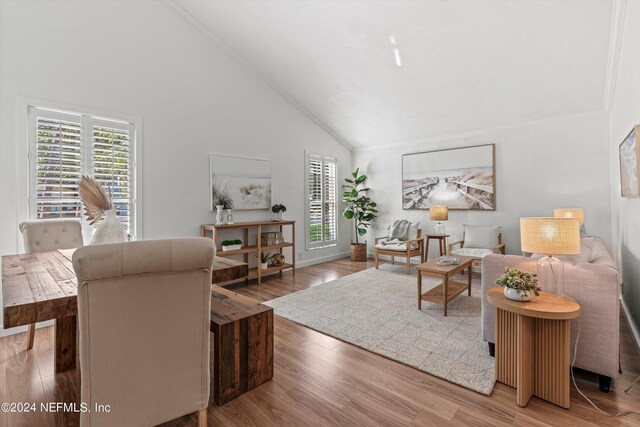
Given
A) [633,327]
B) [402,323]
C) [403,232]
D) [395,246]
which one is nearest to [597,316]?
[633,327]

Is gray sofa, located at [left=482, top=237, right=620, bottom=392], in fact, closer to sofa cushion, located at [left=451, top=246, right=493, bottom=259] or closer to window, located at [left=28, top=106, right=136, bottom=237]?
sofa cushion, located at [left=451, top=246, right=493, bottom=259]

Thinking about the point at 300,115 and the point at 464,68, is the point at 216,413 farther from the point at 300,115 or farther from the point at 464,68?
the point at 300,115

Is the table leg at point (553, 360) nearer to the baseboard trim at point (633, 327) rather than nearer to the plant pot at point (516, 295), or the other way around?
the plant pot at point (516, 295)

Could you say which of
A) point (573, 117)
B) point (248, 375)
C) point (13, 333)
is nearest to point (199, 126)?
point (13, 333)

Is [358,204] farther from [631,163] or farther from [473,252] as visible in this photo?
[631,163]

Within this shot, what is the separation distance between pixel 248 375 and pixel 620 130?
4494 millimetres

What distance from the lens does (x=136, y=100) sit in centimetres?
374

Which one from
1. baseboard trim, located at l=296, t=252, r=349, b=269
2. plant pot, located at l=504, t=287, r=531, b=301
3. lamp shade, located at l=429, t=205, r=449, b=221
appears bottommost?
baseboard trim, located at l=296, t=252, r=349, b=269

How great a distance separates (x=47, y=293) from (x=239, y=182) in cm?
361

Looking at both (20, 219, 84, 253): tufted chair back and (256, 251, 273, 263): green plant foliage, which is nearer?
(20, 219, 84, 253): tufted chair back

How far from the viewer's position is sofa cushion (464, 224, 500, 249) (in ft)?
15.9

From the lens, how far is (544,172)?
15.5 ft

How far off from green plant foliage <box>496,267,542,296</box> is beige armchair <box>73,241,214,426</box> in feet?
6.11

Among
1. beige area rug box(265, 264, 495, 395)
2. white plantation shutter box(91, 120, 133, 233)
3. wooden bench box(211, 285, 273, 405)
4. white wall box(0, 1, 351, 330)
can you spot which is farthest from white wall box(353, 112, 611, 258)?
white plantation shutter box(91, 120, 133, 233)
